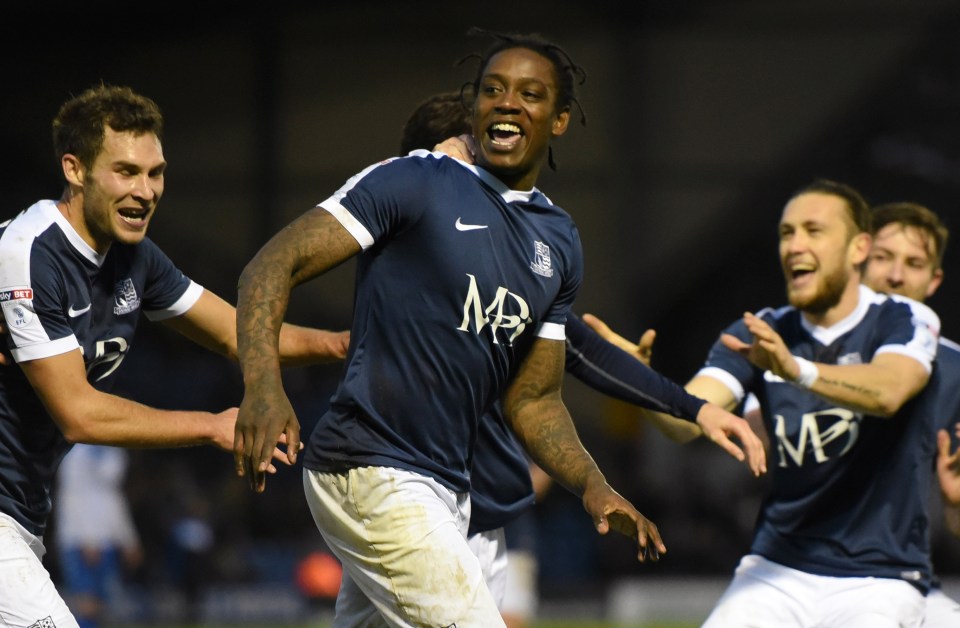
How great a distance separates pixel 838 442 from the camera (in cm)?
595

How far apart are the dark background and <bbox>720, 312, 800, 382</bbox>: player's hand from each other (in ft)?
46.8

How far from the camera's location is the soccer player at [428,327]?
430 cm

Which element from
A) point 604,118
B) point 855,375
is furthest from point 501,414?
point 604,118

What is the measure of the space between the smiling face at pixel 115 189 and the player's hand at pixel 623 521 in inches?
72.8

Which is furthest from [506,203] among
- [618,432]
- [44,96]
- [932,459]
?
[44,96]

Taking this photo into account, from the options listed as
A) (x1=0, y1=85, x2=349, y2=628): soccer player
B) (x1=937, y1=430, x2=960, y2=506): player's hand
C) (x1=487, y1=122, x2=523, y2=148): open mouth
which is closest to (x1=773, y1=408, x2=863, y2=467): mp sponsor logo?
(x1=937, y1=430, x2=960, y2=506): player's hand

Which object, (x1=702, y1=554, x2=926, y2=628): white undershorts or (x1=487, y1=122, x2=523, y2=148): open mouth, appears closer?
(x1=487, y1=122, x2=523, y2=148): open mouth

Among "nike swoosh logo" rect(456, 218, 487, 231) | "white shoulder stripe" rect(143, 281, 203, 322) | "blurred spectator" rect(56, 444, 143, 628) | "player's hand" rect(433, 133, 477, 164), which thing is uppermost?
"player's hand" rect(433, 133, 477, 164)

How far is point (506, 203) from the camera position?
4680mm

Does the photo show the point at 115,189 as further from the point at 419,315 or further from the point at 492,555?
the point at 492,555

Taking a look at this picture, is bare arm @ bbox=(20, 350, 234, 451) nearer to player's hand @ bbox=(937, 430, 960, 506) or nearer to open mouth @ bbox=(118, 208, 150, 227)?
open mouth @ bbox=(118, 208, 150, 227)

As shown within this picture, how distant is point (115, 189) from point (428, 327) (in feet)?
4.52

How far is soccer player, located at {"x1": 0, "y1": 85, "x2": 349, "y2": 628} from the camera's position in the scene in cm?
487

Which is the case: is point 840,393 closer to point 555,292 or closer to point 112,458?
point 555,292
